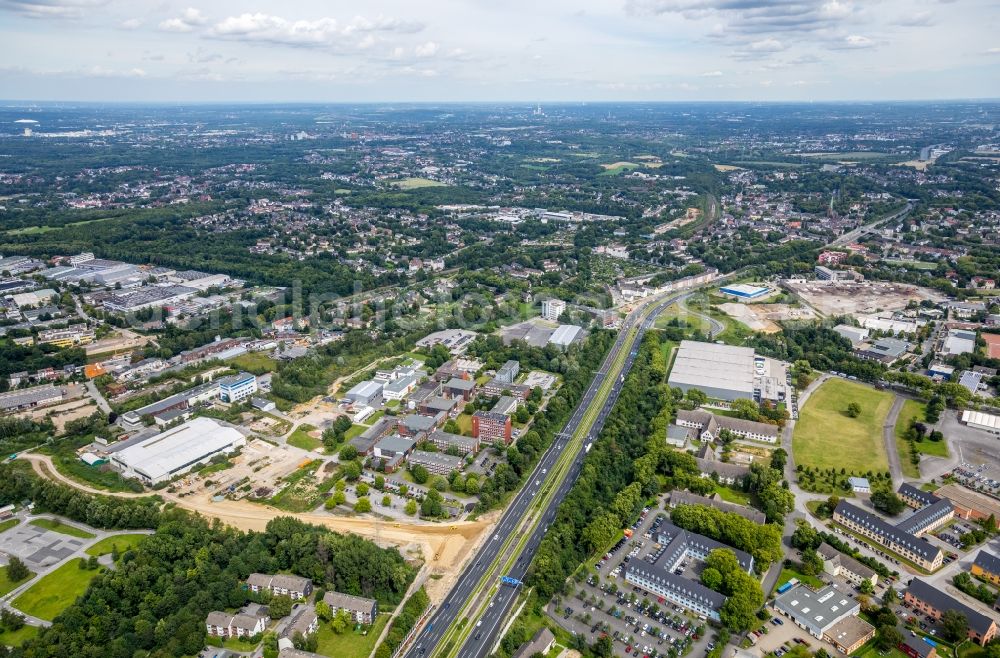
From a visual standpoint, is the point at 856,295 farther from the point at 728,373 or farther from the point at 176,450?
the point at 176,450

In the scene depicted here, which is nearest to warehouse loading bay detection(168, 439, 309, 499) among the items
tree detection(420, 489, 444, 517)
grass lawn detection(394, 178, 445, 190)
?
tree detection(420, 489, 444, 517)

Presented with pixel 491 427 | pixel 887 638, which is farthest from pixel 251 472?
pixel 887 638

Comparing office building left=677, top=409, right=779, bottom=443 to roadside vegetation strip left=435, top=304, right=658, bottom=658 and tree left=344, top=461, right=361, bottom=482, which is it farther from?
tree left=344, top=461, right=361, bottom=482

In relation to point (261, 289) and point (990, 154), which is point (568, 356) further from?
point (990, 154)

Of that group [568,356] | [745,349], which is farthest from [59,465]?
[745,349]

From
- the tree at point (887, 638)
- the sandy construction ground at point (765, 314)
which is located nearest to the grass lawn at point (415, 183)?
the sandy construction ground at point (765, 314)
